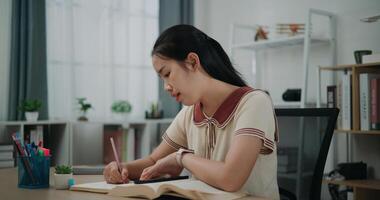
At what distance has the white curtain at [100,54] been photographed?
3.30 metres

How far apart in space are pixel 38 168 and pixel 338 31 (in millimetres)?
2397

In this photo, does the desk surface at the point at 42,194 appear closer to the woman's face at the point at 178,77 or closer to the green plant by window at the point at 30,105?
the woman's face at the point at 178,77

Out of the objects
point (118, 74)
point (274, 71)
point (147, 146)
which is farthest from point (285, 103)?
point (118, 74)

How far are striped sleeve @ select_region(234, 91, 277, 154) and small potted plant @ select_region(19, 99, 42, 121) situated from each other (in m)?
1.95

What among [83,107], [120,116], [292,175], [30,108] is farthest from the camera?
[120,116]

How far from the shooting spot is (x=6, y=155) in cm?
264

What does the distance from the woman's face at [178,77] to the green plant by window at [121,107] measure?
2.07m

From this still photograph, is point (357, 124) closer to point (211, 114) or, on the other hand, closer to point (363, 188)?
point (363, 188)

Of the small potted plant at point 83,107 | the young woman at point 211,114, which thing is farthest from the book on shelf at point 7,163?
the young woman at point 211,114

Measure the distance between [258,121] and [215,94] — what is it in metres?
0.20

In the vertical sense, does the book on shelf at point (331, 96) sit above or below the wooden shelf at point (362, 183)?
above

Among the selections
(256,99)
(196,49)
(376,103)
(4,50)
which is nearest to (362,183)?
(376,103)

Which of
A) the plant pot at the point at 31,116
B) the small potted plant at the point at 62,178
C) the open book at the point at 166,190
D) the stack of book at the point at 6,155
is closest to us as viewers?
the open book at the point at 166,190

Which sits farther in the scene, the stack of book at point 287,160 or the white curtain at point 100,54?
the white curtain at point 100,54
